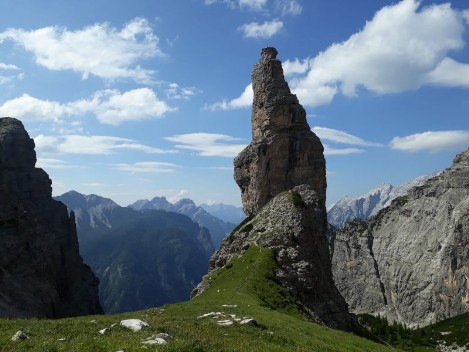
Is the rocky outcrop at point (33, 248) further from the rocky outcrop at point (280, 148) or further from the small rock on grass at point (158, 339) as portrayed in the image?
the small rock on grass at point (158, 339)

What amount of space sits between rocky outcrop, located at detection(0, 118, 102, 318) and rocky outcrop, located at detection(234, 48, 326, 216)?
63300mm

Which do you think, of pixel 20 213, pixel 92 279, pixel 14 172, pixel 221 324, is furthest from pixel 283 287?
pixel 14 172

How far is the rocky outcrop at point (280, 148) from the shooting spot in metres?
129

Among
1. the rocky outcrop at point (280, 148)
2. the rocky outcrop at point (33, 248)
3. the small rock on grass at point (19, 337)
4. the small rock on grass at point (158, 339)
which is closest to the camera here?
the small rock on grass at point (158, 339)

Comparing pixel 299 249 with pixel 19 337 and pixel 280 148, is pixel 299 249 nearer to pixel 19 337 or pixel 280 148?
pixel 19 337

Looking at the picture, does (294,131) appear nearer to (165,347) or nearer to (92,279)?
(92,279)

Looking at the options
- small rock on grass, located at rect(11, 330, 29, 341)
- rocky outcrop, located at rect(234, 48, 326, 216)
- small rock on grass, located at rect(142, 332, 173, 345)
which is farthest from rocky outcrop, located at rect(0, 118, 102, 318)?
small rock on grass, located at rect(142, 332, 173, 345)

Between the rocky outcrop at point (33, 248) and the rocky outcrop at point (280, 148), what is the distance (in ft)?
208

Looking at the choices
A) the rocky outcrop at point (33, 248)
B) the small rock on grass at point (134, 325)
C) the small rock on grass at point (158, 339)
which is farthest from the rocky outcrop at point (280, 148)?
the small rock on grass at point (158, 339)

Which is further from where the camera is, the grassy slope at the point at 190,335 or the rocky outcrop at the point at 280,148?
the rocky outcrop at the point at 280,148

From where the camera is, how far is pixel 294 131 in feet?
429

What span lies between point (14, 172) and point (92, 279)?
52.2 meters

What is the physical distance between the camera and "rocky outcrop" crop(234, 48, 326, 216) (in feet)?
422

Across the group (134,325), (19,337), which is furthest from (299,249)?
(19,337)
